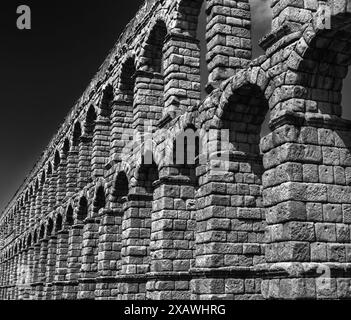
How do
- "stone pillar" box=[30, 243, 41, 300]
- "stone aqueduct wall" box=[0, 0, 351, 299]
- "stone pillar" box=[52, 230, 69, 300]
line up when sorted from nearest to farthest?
"stone aqueduct wall" box=[0, 0, 351, 299], "stone pillar" box=[52, 230, 69, 300], "stone pillar" box=[30, 243, 41, 300]

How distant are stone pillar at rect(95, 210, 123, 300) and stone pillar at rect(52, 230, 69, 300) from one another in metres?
7.73

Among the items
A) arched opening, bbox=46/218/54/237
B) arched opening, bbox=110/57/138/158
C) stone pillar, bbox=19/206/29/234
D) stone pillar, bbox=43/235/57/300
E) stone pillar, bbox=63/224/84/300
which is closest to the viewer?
arched opening, bbox=110/57/138/158

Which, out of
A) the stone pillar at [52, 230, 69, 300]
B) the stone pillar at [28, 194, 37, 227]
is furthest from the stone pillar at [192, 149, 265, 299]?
the stone pillar at [28, 194, 37, 227]

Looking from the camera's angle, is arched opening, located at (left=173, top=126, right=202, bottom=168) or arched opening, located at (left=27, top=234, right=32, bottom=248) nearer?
arched opening, located at (left=173, top=126, right=202, bottom=168)

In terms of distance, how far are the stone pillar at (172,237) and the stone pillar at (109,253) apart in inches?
175

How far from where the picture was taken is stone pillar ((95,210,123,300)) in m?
18.0

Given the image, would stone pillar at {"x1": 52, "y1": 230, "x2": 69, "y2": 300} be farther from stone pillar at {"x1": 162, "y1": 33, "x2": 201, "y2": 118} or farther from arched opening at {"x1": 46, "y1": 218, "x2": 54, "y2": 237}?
stone pillar at {"x1": 162, "y1": 33, "x2": 201, "y2": 118}

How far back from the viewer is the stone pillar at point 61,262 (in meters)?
25.3

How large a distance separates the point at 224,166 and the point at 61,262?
16.0 metres

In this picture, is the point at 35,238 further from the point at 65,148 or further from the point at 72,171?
the point at 72,171

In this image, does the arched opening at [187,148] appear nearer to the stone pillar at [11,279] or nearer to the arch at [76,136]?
the arch at [76,136]

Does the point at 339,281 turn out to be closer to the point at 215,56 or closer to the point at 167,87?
the point at 215,56

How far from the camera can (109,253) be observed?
18.3 m

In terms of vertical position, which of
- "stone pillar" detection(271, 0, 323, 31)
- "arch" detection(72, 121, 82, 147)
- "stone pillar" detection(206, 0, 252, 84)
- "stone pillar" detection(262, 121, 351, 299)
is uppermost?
"arch" detection(72, 121, 82, 147)
